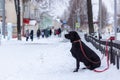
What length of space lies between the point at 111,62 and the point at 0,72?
371 centimetres

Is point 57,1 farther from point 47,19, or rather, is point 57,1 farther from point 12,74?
point 12,74

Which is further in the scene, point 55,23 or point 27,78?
point 55,23

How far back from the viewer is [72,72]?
13992mm

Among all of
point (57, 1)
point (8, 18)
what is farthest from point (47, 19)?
point (8, 18)

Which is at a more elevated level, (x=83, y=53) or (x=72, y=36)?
(x=72, y=36)

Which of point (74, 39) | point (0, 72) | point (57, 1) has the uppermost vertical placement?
point (57, 1)

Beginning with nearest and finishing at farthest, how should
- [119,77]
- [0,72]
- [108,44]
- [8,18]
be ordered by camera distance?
[119,77] < [0,72] < [108,44] < [8,18]

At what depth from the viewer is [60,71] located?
1448cm

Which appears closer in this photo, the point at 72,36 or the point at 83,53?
the point at 72,36

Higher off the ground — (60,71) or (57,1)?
(57,1)

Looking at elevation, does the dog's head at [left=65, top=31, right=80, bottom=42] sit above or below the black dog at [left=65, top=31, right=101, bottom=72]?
above

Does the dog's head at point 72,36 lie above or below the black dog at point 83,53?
above

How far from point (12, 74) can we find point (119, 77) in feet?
12.7

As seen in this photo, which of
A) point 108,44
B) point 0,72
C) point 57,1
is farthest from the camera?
A: point 57,1
